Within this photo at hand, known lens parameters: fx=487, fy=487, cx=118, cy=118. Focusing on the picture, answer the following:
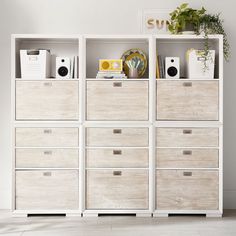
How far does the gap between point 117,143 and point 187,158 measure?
0.63 meters

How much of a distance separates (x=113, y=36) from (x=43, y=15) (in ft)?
2.70

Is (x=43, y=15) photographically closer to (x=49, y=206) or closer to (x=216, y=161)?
(x=49, y=206)

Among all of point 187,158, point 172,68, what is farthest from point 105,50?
point 187,158

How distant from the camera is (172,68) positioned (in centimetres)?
436

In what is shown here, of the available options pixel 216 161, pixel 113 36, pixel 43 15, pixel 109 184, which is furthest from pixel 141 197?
pixel 43 15

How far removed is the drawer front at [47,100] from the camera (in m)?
4.28

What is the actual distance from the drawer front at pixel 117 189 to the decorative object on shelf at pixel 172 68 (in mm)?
886

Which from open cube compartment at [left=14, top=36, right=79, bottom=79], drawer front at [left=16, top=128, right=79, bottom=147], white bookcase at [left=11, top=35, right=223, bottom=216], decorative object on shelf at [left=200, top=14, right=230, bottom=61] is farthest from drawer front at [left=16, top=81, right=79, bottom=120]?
decorative object on shelf at [left=200, top=14, right=230, bottom=61]

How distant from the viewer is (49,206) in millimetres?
4301

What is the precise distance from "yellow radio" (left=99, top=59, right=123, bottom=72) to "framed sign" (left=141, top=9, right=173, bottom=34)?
1.69 feet

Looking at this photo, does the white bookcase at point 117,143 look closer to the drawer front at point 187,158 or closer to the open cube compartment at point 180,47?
the drawer front at point 187,158

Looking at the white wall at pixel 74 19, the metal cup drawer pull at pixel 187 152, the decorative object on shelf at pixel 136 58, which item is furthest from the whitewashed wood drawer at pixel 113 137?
the white wall at pixel 74 19

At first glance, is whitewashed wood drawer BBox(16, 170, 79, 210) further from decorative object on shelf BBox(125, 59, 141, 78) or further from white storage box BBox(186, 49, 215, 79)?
white storage box BBox(186, 49, 215, 79)

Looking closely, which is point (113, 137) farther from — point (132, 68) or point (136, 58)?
point (136, 58)
